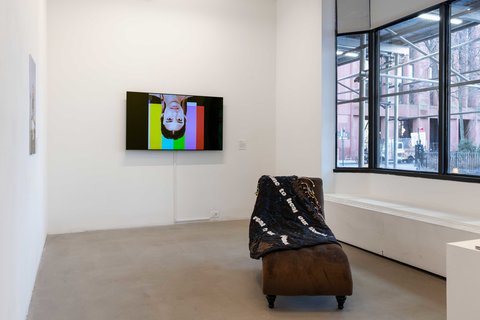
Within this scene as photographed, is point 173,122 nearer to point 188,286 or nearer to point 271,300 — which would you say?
point 188,286

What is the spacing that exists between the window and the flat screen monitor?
1.91 meters

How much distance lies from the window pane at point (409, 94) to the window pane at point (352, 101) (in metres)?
0.23

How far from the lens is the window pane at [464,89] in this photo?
4199mm

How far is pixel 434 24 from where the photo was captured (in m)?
4.69

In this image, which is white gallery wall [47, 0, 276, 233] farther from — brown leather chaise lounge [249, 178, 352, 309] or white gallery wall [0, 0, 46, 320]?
brown leather chaise lounge [249, 178, 352, 309]

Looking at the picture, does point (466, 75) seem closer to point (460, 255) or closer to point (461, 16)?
point (461, 16)

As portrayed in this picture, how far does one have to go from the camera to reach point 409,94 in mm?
5035

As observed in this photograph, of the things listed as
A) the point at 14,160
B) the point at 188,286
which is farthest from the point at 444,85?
the point at 14,160

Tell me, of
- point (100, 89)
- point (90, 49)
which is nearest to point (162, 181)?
point (100, 89)

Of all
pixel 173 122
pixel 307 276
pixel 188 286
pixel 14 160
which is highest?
pixel 173 122

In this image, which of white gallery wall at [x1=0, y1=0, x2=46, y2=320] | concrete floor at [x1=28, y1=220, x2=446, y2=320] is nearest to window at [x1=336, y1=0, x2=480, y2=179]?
concrete floor at [x1=28, y1=220, x2=446, y2=320]

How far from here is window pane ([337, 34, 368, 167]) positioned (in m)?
5.60

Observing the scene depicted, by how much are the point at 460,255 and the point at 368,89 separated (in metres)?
3.63

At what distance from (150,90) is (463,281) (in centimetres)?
484
